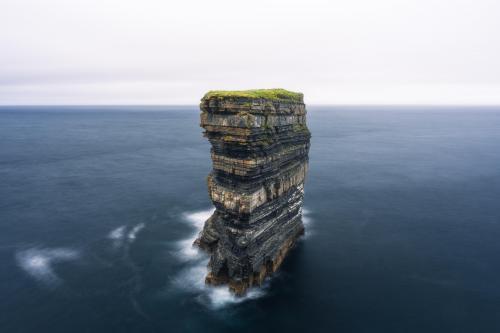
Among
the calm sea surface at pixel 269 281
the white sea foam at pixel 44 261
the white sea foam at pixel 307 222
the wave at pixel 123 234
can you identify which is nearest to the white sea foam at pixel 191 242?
the calm sea surface at pixel 269 281

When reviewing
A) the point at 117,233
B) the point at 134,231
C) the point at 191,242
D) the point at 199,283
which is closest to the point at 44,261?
the point at 117,233

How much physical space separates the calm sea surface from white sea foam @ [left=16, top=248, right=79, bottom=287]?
0.20 metres

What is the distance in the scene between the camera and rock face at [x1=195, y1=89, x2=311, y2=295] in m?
33.0

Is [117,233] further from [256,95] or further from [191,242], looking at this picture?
[256,95]

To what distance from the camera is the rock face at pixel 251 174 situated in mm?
32969

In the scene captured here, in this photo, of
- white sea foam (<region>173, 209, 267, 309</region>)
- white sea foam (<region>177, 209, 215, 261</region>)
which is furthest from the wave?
white sea foam (<region>173, 209, 267, 309</region>)

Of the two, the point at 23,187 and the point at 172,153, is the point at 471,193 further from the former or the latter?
the point at 23,187

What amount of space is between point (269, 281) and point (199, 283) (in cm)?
902

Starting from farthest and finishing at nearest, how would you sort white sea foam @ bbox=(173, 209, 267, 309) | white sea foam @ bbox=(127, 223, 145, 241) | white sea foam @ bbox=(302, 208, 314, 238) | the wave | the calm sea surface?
white sea foam @ bbox=(302, 208, 314, 238)
white sea foam @ bbox=(127, 223, 145, 241)
the wave
white sea foam @ bbox=(173, 209, 267, 309)
the calm sea surface

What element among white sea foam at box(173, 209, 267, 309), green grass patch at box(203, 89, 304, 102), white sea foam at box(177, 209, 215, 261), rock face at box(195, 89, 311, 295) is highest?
green grass patch at box(203, 89, 304, 102)

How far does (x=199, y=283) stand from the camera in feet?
131

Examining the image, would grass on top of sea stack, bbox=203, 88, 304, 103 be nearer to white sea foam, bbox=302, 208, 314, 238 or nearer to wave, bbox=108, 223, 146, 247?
white sea foam, bbox=302, 208, 314, 238

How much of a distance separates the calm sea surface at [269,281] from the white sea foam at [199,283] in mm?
195

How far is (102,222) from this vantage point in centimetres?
5678
